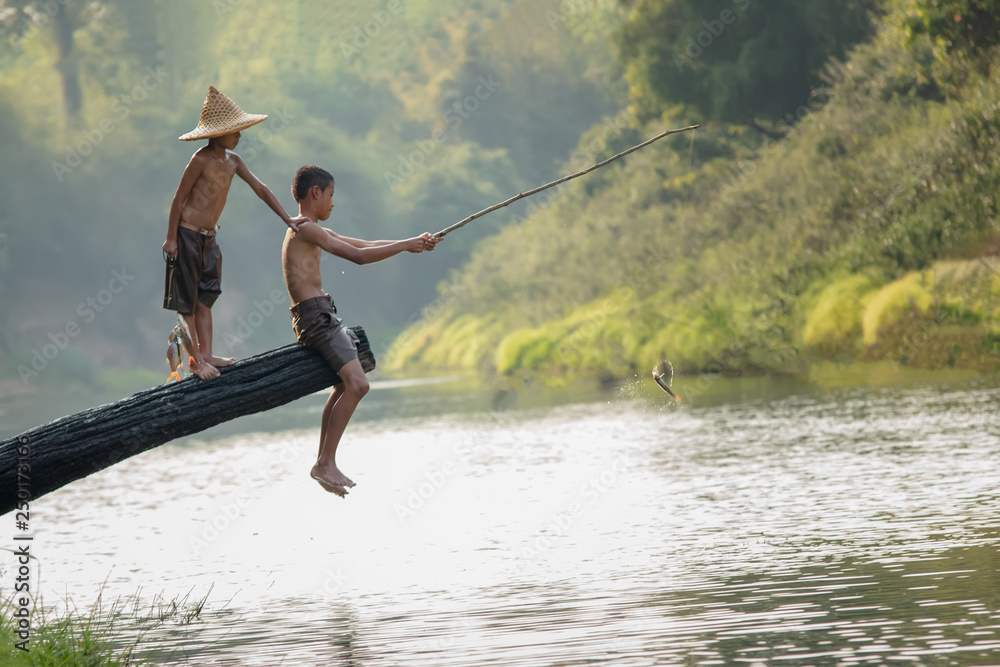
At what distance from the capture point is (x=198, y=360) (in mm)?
8508

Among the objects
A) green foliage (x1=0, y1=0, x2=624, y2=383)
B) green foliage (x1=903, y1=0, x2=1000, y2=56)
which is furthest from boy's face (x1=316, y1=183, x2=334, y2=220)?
green foliage (x1=0, y1=0, x2=624, y2=383)

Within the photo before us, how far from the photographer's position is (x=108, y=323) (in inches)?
2790

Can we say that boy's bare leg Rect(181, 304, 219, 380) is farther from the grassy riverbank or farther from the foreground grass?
the grassy riverbank

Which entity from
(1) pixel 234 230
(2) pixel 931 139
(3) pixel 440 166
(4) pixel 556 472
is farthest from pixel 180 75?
(4) pixel 556 472

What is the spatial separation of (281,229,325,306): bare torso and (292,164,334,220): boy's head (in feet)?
0.68

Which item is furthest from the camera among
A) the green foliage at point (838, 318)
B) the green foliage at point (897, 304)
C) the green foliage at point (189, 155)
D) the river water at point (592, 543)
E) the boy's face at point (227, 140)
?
the green foliage at point (189, 155)

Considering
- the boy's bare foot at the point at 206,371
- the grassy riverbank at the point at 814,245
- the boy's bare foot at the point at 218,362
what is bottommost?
the boy's bare foot at the point at 206,371

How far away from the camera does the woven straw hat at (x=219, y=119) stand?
28.2ft

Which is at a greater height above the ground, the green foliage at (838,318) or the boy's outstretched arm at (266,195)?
the green foliage at (838,318)

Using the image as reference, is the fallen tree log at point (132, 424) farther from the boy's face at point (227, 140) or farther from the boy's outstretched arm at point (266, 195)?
the boy's face at point (227, 140)

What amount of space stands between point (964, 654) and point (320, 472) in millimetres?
4104

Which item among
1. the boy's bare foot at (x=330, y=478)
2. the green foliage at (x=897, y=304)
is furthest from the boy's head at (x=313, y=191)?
the green foliage at (x=897, y=304)

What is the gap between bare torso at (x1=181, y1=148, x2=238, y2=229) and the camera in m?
8.65

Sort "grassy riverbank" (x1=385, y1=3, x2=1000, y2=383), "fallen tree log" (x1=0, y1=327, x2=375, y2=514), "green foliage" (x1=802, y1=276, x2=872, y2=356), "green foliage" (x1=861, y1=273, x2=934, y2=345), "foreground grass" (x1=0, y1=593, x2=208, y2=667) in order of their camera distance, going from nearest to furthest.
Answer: "foreground grass" (x1=0, y1=593, x2=208, y2=667) → "fallen tree log" (x1=0, y1=327, x2=375, y2=514) → "green foliage" (x1=861, y1=273, x2=934, y2=345) → "grassy riverbank" (x1=385, y1=3, x2=1000, y2=383) → "green foliage" (x1=802, y1=276, x2=872, y2=356)
